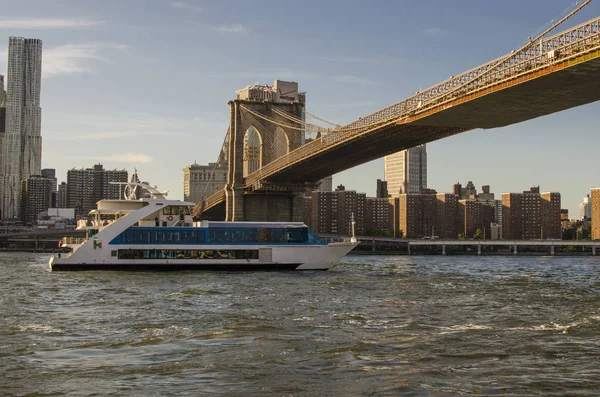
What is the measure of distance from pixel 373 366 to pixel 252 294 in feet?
51.5

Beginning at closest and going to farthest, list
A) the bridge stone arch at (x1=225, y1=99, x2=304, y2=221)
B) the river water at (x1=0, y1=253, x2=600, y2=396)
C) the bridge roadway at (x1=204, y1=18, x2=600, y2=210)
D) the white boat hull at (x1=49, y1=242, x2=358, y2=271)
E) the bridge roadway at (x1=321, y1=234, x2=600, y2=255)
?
the river water at (x1=0, y1=253, x2=600, y2=396), the bridge roadway at (x1=204, y1=18, x2=600, y2=210), the white boat hull at (x1=49, y1=242, x2=358, y2=271), the bridge stone arch at (x1=225, y1=99, x2=304, y2=221), the bridge roadway at (x1=321, y1=234, x2=600, y2=255)

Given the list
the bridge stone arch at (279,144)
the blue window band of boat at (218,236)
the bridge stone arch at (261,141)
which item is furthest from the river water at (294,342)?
the bridge stone arch at (279,144)

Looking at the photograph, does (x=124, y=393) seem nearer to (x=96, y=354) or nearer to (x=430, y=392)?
(x=96, y=354)

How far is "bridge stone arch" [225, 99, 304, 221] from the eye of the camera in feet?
294

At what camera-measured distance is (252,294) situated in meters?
31.8

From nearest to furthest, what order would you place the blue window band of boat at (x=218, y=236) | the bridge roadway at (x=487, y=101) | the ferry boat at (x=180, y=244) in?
the bridge roadway at (x=487, y=101), the ferry boat at (x=180, y=244), the blue window band of boat at (x=218, y=236)

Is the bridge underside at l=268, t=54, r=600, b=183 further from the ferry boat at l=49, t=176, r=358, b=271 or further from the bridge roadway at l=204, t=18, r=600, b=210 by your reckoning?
the ferry boat at l=49, t=176, r=358, b=271

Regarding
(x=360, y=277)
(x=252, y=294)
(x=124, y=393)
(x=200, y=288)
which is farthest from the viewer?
(x=360, y=277)

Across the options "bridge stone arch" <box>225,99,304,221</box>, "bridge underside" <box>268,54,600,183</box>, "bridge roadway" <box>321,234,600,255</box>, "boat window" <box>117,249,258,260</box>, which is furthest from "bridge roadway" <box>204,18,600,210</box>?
"bridge roadway" <box>321,234,600,255</box>

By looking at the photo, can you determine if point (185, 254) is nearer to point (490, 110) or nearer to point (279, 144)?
point (490, 110)

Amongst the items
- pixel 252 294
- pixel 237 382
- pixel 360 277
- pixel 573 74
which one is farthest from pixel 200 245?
pixel 237 382

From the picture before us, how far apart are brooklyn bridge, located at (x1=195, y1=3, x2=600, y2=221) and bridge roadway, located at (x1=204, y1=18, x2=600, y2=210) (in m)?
0.05

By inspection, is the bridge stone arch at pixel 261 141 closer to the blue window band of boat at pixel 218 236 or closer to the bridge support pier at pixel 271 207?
the bridge support pier at pixel 271 207

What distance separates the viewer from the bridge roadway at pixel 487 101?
35.1 metres
